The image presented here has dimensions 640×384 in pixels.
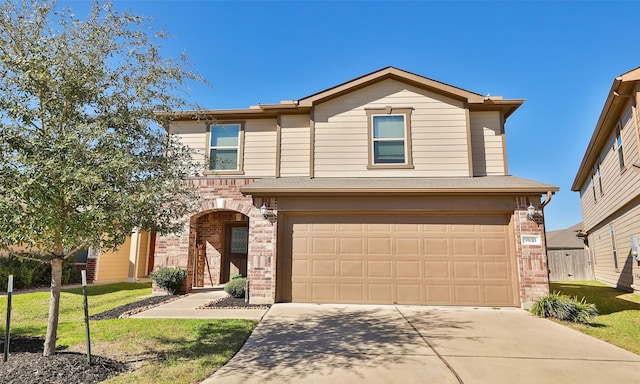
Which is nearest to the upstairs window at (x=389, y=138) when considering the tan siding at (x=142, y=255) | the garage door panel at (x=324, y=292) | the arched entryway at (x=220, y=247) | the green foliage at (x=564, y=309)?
the garage door panel at (x=324, y=292)

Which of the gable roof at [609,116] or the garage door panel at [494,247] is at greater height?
the gable roof at [609,116]

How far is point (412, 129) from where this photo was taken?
36.3 ft

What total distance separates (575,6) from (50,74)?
13388mm

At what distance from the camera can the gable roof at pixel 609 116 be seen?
1020 cm

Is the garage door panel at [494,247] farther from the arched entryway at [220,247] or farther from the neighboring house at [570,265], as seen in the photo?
the neighboring house at [570,265]

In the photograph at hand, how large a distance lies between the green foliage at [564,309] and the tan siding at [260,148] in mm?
8042

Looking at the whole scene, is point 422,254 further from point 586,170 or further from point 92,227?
point 586,170

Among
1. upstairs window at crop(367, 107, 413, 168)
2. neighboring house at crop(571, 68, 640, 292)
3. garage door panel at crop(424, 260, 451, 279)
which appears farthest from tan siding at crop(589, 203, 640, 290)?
upstairs window at crop(367, 107, 413, 168)

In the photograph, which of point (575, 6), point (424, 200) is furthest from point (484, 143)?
point (575, 6)

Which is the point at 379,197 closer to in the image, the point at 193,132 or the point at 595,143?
the point at 193,132

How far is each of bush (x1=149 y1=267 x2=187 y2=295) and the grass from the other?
2037mm

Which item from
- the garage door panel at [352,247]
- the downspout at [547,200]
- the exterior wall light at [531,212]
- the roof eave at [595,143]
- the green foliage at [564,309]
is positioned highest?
the roof eave at [595,143]

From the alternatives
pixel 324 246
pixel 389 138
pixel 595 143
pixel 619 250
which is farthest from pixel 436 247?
pixel 595 143

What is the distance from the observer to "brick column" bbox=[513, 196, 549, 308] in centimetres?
895
